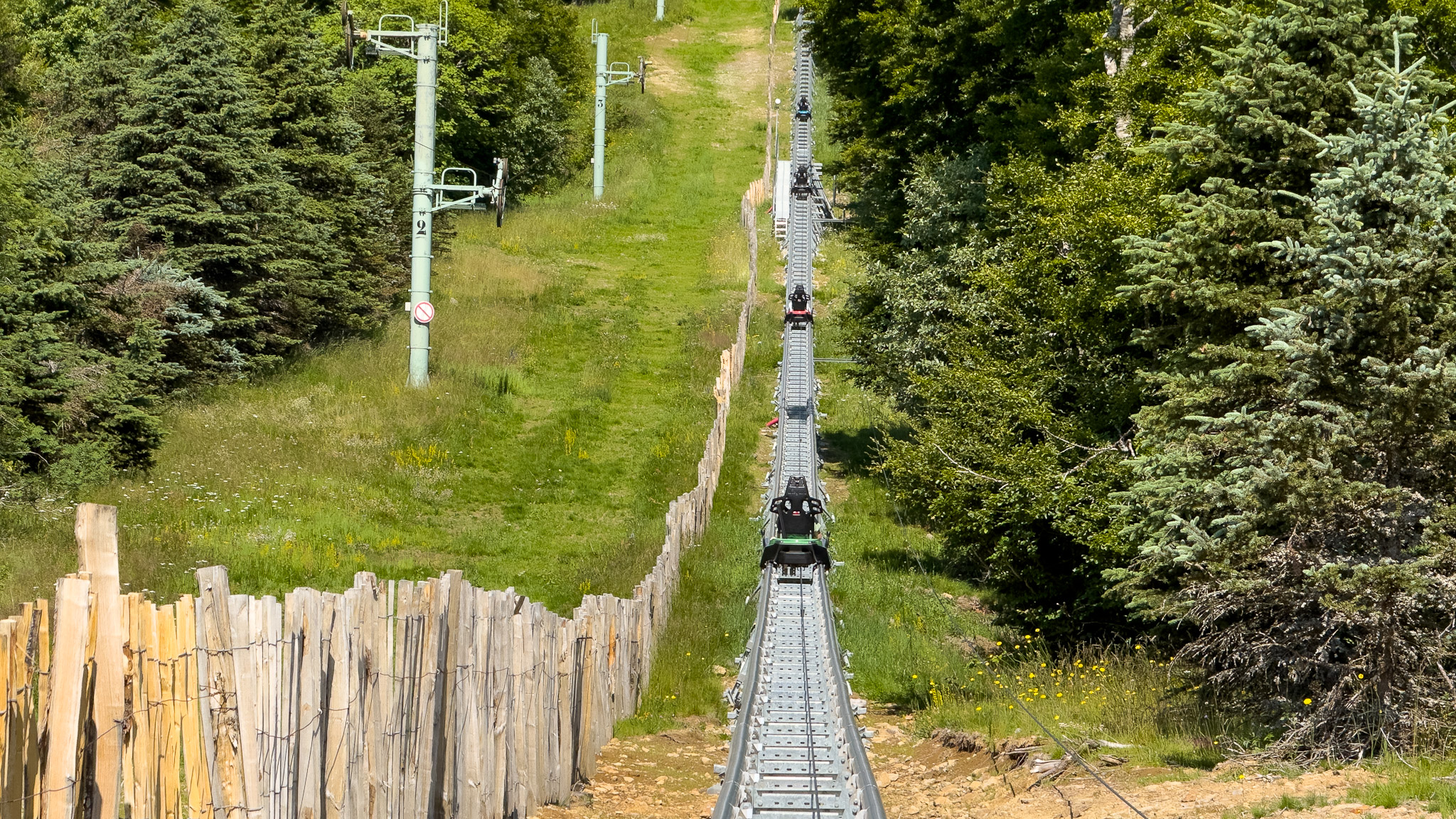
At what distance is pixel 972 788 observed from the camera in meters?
12.2

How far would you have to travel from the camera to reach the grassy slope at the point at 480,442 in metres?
19.7

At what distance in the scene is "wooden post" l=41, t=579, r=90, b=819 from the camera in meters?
5.52

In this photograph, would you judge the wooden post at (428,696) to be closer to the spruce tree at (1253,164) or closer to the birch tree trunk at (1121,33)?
the spruce tree at (1253,164)

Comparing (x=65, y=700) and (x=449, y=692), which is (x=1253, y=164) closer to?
(x=449, y=692)

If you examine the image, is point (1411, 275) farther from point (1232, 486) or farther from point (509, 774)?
point (509, 774)

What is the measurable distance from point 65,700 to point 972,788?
333 inches

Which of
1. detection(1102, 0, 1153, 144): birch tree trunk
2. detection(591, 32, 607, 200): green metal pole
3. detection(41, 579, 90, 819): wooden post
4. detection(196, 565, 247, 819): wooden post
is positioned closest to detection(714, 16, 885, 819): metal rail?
detection(196, 565, 247, 819): wooden post

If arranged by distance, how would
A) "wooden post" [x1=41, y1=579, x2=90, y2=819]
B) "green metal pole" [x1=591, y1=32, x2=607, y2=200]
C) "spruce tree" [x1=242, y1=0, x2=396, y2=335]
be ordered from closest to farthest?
1. "wooden post" [x1=41, y1=579, x2=90, y2=819]
2. "spruce tree" [x1=242, y1=0, x2=396, y2=335]
3. "green metal pole" [x1=591, y1=32, x2=607, y2=200]

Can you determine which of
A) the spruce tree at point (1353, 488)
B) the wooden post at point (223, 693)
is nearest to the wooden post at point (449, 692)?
the wooden post at point (223, 693)

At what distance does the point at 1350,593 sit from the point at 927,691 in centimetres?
643

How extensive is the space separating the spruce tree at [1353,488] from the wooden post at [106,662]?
872 centimetres

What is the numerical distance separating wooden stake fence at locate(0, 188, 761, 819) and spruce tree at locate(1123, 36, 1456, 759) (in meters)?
6.17

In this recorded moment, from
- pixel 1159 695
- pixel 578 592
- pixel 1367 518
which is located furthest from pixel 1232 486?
pixel 578 592

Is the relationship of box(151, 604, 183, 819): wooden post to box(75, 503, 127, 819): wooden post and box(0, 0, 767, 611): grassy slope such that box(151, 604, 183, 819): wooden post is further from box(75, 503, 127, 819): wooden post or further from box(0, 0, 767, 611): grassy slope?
box(0, 0, 767, 611): grassy slope
